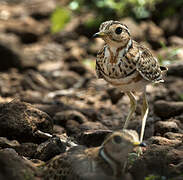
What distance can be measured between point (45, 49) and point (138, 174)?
697 centimetres

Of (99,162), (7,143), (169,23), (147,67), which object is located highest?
(147,67)

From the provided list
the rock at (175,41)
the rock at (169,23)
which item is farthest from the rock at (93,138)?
the rock at (169,23)

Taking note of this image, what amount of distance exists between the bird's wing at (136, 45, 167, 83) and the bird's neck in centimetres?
22

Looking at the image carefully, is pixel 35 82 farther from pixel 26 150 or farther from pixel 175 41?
pixel 26 150

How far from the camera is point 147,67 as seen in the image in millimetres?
5121

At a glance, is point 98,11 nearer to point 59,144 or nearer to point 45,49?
point 45,49

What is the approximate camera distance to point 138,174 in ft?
13.7

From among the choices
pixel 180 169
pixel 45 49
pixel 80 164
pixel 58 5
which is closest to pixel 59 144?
pixel 80 164

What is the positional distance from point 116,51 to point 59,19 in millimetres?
6470

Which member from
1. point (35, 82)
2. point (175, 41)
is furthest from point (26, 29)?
point (175, 41)

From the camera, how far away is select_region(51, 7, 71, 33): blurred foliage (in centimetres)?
1104

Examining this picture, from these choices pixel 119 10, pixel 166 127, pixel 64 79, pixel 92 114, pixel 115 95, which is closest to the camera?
pixel 166 127

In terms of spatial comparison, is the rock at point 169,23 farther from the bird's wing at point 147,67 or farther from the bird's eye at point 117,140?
the bird's eye at point 117,140

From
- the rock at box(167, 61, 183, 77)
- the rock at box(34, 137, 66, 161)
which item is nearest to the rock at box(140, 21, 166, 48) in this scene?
the rock at box(167, 61, 183, 77)
